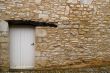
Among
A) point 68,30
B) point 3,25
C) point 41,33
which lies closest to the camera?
point 3,25

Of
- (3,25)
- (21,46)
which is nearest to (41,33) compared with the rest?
(21,46)

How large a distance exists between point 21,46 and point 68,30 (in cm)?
175

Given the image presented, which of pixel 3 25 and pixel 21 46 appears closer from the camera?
pixel 3 25

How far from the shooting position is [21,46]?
930 cm

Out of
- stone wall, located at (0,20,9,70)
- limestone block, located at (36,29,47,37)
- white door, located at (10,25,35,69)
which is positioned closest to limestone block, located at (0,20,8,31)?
stone wall, located at (0,20,9,70)

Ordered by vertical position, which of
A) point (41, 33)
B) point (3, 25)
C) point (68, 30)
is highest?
point (3, 25)

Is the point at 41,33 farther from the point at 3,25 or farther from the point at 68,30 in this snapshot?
the point at 3,25

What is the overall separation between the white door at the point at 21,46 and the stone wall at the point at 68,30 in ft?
1.16

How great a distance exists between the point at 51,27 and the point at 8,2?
1700 mm

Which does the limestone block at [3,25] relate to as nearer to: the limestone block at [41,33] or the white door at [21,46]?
the white door at [21,46]

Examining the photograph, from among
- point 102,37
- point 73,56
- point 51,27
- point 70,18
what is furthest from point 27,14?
point 102,37

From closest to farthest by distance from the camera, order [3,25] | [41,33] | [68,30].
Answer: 1. [3,25]
2. [41,33]
3. [68,30]

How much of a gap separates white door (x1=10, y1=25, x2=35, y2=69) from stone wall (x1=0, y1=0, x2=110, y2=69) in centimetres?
35

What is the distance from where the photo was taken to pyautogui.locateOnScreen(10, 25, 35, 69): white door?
926cm
